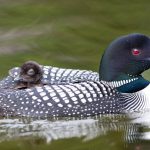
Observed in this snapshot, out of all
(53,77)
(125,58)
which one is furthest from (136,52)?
(53,77)

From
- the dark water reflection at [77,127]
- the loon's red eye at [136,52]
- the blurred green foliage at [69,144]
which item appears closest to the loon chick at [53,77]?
Answer: the loon's red eye at [136,52]

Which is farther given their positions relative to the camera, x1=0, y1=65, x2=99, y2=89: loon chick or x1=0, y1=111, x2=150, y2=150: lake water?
x1=0, y1=65, x2=99, y2=89: loon chick

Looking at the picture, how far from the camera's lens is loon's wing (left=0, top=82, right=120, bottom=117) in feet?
35.9

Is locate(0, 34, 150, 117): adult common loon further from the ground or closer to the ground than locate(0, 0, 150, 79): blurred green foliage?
A: closer to the ground

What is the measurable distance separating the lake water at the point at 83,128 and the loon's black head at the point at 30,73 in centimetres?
60

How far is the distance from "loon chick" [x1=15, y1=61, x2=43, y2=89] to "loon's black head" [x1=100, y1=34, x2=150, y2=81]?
642mm

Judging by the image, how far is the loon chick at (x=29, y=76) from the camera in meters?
11.3

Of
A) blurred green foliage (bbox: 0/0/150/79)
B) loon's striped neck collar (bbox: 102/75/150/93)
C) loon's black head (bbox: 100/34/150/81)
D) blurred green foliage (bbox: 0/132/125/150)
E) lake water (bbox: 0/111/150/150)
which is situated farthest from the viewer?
blurred green foliage (bbox: 0/0/150/79)

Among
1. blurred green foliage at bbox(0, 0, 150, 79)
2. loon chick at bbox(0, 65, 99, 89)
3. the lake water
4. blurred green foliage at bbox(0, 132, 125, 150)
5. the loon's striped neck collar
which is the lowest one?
blurred green foliage at bbox(0, 132, 125, 150)

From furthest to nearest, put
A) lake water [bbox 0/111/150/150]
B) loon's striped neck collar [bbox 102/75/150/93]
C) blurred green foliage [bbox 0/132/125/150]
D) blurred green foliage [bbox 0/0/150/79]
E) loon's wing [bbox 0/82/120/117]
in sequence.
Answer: blurred green foliage [bbox 0/0/150/79], loon's striped neck collar [bbox 102/75/150/93], loon's wing [bbox 0/82/120/117], lake water [bbox 0/111/150/150], blurred green foliage [bbox 0/132/125/150]

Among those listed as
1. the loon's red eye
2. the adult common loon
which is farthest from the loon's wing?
the loon's red eye

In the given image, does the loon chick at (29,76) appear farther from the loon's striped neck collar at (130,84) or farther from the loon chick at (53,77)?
the loon's striped neck collar at (130,84)

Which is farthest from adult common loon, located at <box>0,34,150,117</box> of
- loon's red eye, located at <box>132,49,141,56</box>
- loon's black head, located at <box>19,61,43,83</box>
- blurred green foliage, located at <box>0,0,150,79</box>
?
blurred green foliage, located at <box>0,0,150,79</box>

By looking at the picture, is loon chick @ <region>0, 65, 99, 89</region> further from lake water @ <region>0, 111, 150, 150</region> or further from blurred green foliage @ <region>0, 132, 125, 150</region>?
blurred green foliage @ <region>0, 132, 125, 150</region>
